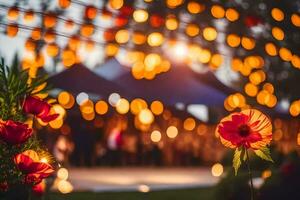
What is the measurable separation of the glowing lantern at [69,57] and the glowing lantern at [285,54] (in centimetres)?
454

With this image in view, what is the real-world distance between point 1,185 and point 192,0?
25.7ft

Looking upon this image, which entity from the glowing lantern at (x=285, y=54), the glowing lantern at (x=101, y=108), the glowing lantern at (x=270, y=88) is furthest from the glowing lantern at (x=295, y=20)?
the glowing lantern at (x=101, y=108)

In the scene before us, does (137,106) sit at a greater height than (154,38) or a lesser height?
greater

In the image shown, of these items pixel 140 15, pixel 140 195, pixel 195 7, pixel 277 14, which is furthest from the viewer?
pixel 140 195

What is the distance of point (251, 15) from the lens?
10453mm

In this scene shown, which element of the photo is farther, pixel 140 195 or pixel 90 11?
pixel 140 195

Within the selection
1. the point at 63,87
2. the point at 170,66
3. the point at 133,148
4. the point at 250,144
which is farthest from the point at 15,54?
the point at 133,148

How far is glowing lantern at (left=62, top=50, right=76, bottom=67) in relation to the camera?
1171cm

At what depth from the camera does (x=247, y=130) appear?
12.5ft

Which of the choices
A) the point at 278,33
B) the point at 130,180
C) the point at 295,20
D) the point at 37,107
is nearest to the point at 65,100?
the point at 130,180

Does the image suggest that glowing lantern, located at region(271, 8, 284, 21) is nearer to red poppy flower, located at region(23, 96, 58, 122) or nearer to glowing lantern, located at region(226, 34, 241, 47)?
glowing lantern, located at region(226, 34, 241, 47)

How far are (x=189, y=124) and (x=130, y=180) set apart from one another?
30.7 ft

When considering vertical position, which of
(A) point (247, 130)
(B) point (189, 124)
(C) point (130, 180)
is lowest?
(A) point (247, 130)

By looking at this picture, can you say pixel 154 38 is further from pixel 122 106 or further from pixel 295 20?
pixel 122 106
